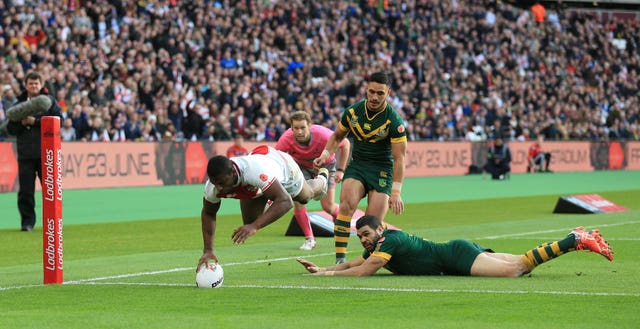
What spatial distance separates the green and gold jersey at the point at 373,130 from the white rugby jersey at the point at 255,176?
1532 mm

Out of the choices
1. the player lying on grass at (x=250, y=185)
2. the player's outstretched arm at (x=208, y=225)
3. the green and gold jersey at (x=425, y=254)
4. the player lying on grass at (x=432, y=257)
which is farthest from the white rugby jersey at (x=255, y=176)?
the green and gold jersey at (x=425, y=254)

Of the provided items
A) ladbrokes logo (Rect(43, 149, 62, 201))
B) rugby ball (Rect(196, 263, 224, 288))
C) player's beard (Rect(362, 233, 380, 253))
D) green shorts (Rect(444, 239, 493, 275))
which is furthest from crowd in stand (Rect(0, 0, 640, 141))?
green shorts (Rect(444, 239, 493, 275))

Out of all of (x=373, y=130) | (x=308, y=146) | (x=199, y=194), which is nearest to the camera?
(x=373, y=130)

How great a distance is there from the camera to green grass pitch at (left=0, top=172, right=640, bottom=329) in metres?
8.62

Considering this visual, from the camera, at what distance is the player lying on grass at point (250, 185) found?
10344 mm

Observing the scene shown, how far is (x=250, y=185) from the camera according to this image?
35.2 feet

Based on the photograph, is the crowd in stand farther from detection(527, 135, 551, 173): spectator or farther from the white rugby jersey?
the white rugby jersey

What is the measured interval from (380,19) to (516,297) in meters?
39.8

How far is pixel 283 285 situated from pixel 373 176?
101 inches

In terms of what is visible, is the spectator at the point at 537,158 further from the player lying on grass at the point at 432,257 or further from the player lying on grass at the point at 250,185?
the player lying on grass at the point at 250,185

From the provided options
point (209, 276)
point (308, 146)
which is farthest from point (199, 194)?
point (209, 276)

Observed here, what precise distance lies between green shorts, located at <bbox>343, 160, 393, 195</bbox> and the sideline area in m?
9.03

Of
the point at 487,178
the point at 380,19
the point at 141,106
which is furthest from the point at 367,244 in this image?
the point at 380,19

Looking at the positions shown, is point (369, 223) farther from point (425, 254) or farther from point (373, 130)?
point (373, 130)
